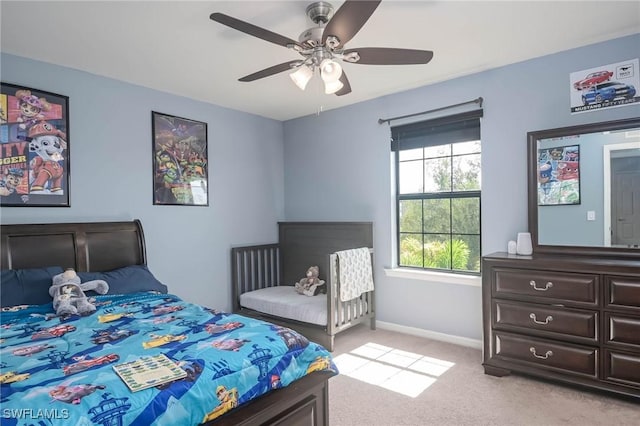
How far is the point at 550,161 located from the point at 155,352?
295 cm

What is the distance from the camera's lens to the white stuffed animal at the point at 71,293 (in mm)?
2227

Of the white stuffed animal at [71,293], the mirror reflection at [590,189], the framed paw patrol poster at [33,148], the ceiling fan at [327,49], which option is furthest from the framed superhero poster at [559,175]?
the framed paw patrol poster at [33,148]

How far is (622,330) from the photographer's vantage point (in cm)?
226

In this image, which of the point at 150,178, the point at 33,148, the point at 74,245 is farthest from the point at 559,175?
the point at 33,148

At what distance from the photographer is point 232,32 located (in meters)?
2.41

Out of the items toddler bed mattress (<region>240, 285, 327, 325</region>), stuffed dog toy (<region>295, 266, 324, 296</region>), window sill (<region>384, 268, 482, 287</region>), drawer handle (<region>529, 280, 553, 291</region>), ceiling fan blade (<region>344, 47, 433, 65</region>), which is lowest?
toddler bed mattress (<region>240, 285, 327, 325</region>)

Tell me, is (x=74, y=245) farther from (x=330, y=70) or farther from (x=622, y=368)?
(x=622, y=368)

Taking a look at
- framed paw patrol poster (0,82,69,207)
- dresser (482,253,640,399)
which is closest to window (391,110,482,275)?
dresser (482,253,640,399)

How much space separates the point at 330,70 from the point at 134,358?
5.50 feet

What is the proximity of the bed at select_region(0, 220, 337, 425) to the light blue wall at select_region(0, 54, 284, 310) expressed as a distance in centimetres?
59

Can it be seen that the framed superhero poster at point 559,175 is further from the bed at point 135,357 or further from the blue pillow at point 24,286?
the blue pillow at point 24,286

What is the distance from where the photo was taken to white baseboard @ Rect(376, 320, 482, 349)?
3.30 m

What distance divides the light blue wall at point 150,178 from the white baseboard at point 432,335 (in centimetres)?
172

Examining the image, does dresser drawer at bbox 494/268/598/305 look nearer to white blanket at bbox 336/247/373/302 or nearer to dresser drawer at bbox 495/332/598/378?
dresser drawer at bbox 495/332/598/378
